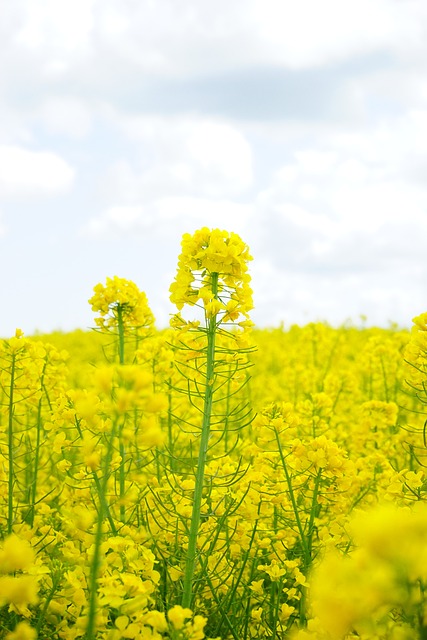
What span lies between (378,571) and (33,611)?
2.00 m

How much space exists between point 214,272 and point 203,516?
37.5 inches

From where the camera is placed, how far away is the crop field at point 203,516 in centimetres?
168

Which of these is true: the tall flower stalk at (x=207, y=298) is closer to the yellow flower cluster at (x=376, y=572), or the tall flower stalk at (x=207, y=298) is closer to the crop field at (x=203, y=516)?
the crop field at (x=203, y=516)

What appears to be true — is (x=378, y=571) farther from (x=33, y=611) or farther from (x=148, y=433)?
(x=33, y=611)

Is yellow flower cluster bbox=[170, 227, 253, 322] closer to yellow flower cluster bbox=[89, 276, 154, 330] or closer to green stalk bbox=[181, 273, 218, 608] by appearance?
green stalk bbox=[181, 273, 218, 608]

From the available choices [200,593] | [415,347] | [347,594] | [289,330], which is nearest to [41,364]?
[200,593]

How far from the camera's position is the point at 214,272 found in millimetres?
2900

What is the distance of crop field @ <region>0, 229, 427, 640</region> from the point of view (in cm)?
168

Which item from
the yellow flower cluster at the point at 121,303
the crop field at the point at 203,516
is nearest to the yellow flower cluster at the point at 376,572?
the crop field at the point at 203,516

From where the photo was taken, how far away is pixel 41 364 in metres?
3.60

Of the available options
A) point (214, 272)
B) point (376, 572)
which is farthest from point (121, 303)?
point (376, 572)

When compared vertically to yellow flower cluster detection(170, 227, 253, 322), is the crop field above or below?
below

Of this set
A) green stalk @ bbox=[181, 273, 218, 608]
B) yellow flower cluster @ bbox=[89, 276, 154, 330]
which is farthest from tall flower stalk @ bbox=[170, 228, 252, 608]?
yellow flower cluster @ bbox=[89, 276, 154, 330]

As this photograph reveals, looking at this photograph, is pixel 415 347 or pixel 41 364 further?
pixel 41 364
